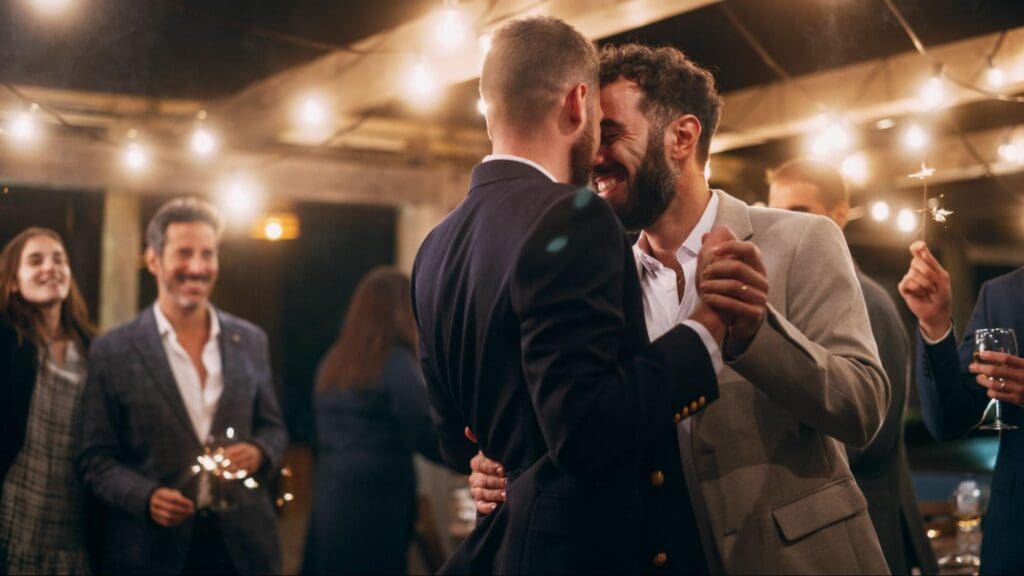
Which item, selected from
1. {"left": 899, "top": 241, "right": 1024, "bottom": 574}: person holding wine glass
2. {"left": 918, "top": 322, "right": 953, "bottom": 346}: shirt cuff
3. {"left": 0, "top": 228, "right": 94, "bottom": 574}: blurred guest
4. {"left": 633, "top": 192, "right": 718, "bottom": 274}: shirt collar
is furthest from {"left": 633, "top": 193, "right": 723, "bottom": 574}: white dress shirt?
{"left": 0, "top": 228, "right": 94, "bottom": 574}: blurred guest

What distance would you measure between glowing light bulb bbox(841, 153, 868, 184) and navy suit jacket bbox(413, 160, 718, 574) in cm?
407

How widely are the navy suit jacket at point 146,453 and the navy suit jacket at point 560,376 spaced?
75.4 inches

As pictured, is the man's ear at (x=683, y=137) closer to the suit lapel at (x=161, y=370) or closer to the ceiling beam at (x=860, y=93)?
the ceiling beam at (x=860, y=93)

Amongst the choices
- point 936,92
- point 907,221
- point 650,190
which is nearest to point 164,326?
point 650,190

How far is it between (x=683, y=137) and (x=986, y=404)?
1.22 m

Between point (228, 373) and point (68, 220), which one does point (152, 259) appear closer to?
point (68, 220)

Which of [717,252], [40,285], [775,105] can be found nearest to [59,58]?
[40,285]

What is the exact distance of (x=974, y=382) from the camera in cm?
268

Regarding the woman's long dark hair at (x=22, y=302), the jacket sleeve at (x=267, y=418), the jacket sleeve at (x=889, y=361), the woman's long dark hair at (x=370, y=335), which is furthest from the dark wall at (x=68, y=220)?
the jacket sleeve at (x=889, y=361)

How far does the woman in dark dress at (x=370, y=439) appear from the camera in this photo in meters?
4.62

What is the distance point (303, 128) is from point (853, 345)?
631cm

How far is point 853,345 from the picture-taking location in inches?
74.0

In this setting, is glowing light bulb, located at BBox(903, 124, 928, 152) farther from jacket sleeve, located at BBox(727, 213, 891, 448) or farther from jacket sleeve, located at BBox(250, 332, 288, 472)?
jacket sleeve, located at BBox(250, 332, 288, 472)

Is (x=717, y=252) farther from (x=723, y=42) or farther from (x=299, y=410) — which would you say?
(x=299, y=410)
